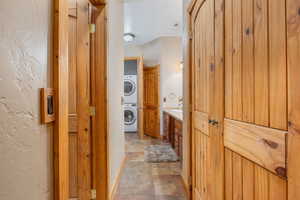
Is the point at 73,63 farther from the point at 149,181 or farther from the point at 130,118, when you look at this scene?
the point at 130,118

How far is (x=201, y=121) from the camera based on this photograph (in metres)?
1.79

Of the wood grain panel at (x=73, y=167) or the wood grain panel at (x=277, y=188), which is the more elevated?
the wood grain panel at (x=277, y=188)

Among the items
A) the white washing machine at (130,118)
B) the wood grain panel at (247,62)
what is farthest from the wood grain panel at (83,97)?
the white washing machine at (130,118)

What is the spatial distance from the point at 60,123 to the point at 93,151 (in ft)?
3.84

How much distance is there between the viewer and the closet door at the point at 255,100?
29.8 inches

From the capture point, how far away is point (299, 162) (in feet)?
2.16

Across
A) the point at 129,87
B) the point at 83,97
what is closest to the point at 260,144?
the point at 83,97

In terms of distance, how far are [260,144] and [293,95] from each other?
300 mm

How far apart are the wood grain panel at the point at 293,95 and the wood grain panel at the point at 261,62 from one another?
13cm

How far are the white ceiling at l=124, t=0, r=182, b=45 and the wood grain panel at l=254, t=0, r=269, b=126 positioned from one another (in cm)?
275

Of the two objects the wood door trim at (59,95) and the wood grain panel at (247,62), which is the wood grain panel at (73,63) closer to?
the wood door trim at (59,95)

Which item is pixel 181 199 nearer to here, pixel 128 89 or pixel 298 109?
pixel 298 109

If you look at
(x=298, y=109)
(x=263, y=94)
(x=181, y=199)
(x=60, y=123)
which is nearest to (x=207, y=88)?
(x=263, y=94)

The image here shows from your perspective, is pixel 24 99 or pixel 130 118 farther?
pixel 130 118
